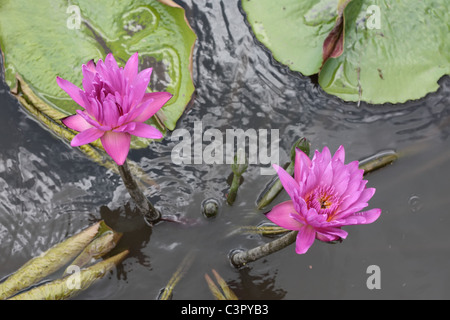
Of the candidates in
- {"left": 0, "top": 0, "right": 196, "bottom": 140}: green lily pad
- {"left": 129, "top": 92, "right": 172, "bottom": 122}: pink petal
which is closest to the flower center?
{"left": 129, "top": 92, "right": 172, "bottom": 122}: pink petal

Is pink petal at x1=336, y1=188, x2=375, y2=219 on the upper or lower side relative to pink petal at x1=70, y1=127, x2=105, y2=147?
lower

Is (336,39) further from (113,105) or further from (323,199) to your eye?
(113,105)

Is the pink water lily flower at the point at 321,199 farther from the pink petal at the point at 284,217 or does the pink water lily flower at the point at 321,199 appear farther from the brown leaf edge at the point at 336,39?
the brown leaf edge at the point at 336,39

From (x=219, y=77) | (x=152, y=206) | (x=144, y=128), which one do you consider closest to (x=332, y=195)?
(x=144, y=128)

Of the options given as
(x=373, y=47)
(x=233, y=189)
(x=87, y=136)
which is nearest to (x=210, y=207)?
(x=233, y=189)

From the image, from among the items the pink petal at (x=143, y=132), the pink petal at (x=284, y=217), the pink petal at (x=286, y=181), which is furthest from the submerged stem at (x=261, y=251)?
the pink petal at (x=143, y=132)

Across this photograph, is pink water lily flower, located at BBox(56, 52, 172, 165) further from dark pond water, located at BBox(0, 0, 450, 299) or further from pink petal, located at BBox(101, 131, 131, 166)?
dark pond water, located at BBox(0, 0, 450, 299)

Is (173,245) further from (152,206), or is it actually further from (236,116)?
(236,116)
